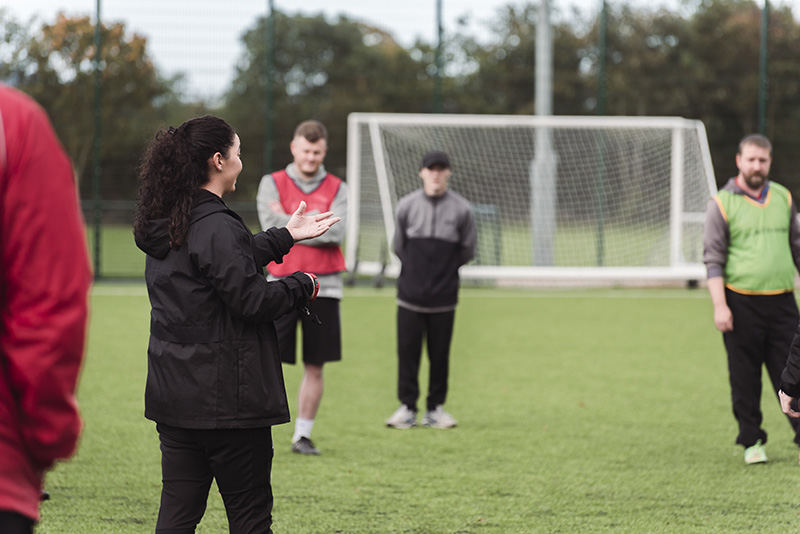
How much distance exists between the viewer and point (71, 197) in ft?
6.13

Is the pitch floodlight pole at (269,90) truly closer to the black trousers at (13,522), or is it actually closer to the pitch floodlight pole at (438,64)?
the pitch floodlight pole at (438,64)

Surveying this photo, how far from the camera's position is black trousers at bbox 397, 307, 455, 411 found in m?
6.49

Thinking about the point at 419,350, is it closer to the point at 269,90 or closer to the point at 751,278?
the point at 751,278

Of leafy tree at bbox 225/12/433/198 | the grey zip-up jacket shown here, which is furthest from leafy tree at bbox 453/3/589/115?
the grey zip-up jacket

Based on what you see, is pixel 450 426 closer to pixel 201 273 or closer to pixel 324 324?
pixel 324 324

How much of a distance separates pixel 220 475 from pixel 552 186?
41.6 feet

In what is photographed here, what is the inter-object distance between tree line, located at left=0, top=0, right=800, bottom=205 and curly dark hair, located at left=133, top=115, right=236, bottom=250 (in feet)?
43.0

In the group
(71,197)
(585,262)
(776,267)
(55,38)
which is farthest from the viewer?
(55,38)

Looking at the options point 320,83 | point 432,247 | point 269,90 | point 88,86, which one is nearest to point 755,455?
point 432,247

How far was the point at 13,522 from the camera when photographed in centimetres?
186

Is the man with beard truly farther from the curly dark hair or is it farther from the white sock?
the curly dark hair

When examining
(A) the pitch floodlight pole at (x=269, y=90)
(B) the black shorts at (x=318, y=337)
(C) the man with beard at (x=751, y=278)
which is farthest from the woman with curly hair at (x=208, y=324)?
(A) the pitch floodlight pole at (x=269, y=90)

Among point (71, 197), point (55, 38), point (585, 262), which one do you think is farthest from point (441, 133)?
point (71, 197)

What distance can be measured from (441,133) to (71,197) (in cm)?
1372
